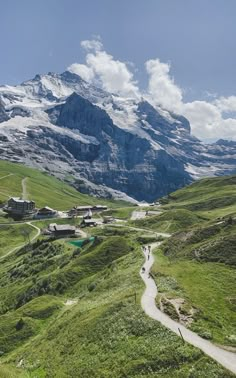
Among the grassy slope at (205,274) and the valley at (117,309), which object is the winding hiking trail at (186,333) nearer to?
the valley at (117,309)

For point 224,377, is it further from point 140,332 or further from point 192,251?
point 192,251

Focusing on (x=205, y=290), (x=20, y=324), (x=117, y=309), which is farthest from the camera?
(x=20, y=324)

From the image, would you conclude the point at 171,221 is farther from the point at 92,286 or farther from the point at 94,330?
the point at 94,330

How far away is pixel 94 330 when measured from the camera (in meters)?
55.6

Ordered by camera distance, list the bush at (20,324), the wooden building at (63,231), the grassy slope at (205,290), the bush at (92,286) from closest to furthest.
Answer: the grassy slope at (205,290) → the bush at (20,324) → the bush at (92,286) → the wooden building at (63,231)

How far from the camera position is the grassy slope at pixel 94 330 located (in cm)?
4212

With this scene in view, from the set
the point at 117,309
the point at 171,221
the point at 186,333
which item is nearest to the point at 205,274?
the point at 117,309

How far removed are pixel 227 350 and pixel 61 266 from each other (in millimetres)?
75152

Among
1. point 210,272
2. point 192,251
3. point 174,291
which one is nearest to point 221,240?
point 192,251

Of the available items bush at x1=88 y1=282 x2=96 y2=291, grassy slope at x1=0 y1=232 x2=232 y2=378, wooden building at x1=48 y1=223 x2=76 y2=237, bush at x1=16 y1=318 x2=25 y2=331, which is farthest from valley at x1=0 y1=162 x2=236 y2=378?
wooden building at x1=48 y1=223 x2=76 y2=237

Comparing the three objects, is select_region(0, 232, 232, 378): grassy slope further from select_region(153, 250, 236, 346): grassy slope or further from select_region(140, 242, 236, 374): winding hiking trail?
select_region(153, 250, 236, 346): grassy slope

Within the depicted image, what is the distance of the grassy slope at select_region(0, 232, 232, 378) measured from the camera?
138 feet

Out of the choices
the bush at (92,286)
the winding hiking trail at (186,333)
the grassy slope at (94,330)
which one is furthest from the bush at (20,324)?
the winding hiking trail at (186,333)

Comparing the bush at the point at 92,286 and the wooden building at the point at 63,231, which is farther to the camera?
the wooden building at the point at 63,231
